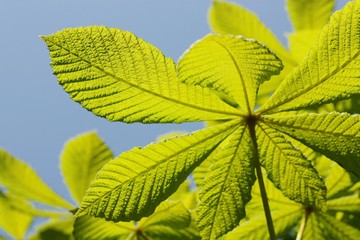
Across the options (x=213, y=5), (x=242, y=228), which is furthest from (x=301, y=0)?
(x=242, y=228)

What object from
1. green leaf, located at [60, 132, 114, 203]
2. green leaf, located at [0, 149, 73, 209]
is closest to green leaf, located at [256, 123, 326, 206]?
green leaf, located at [60, 132, 114, 203]

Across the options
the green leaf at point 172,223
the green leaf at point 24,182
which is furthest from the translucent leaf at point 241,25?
the green leaf at point 24,182

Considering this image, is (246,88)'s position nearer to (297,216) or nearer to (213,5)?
(297,216)

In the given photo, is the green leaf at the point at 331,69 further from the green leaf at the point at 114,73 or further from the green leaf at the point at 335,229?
the green leaf at the point at 335,229

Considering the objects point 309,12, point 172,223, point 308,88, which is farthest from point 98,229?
point 309,12

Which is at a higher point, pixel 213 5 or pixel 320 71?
pixel 213 5

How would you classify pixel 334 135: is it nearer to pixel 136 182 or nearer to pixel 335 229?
pixel 136 182
